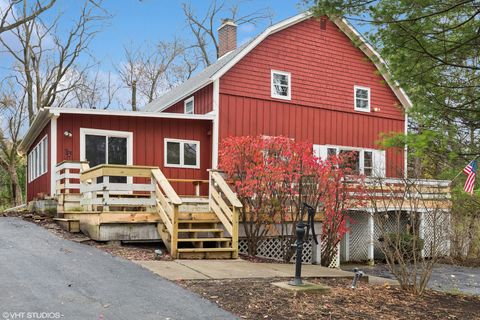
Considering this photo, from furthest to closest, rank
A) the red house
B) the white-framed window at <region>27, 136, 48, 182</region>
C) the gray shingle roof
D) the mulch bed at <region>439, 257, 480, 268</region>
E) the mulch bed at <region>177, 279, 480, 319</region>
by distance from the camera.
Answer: the mulch bed at <region>439, 257, 480, 268</region> → the gray shingle roof → the white-framed window at <region>27, 136, 48, 182</region> → the red house → the mulch bed at <region>177, 279, 480, 319</region>

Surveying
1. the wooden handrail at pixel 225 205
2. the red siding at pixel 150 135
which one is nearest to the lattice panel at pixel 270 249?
the wooden handrail at pixel 225 205

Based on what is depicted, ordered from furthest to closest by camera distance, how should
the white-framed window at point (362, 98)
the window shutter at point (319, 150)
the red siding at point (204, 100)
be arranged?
the white-framed window at point (362, 98) < the window shutter at point (319, 150) < the red siding at point (204, 100)

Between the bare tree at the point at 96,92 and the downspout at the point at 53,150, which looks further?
the bare tree at the point at 96,92

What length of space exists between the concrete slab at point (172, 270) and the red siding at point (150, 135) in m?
6.58

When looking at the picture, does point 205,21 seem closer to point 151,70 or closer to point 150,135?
point 151,70

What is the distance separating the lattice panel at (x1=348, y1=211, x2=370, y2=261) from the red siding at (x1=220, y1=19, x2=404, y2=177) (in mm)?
1924

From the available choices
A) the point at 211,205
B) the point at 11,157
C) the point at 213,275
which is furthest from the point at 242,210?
the point at 11,157

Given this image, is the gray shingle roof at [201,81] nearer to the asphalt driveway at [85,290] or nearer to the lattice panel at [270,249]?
the lattice panel at [270,249]

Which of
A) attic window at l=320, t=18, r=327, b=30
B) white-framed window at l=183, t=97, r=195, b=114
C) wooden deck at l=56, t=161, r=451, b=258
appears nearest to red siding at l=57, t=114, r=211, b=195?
Result: white-framed window at l=183, t=97, r=195, b=114

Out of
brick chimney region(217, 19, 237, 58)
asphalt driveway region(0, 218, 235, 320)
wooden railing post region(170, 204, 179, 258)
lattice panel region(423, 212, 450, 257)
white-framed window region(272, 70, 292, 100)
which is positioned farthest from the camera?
brick chimney region(217, 19, 237, 58)

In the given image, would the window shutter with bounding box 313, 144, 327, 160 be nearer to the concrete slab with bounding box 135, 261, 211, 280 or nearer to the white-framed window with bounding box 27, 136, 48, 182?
the white-framed window with bounding box 27, 136, 48, 182

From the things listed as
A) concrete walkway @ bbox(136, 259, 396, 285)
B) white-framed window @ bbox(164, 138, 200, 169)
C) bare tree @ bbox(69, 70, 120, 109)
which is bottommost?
concrete walkway @ bbox(136, 259, 396, 285)

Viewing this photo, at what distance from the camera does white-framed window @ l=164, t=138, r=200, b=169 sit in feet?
47.6

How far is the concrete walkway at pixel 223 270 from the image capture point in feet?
22.9
